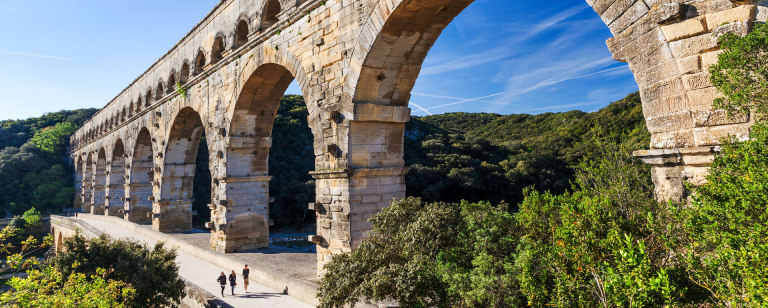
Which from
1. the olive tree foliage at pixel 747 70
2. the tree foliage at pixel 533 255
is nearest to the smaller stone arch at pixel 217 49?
the tree foliage at pixel 533 255

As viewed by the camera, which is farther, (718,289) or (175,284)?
(175,284)

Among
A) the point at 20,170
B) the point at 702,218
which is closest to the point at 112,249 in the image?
the point at 702,218

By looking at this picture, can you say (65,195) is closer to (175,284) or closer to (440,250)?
(175,284)

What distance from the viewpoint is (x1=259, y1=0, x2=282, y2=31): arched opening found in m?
9.10

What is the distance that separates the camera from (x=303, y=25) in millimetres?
7527

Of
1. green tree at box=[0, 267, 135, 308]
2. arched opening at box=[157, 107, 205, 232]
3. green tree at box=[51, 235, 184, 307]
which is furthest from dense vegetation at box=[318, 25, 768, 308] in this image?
arched opening at box=[157, 107, 205, 232]

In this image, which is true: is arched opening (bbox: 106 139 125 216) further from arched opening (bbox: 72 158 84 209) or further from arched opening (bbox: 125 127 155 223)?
arched opening (bbox: 72 158 84 209)

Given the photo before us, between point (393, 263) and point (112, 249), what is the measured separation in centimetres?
631

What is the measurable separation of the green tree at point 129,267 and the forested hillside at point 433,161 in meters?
17.1

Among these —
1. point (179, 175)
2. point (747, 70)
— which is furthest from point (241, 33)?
point (747, 70)

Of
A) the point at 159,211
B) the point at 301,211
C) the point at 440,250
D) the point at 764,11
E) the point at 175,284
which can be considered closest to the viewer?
the point at 764,11

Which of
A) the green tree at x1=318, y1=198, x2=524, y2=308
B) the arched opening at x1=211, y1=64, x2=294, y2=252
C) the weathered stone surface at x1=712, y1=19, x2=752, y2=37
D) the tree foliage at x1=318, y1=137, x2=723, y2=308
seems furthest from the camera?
the arched opening at x1=211, y1=64, x2=294, y2=252

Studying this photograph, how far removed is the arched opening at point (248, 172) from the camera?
33.0ft

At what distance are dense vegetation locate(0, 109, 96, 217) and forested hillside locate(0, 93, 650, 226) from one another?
0.22ft
